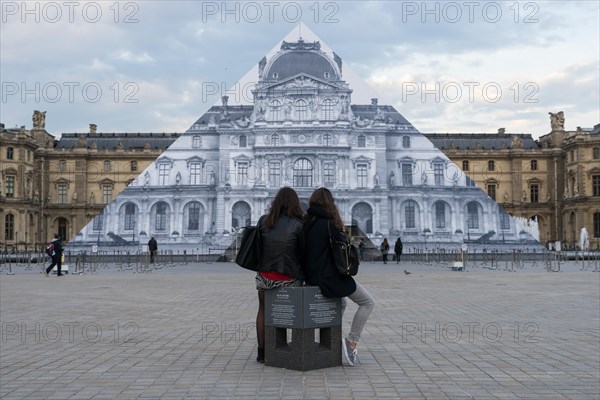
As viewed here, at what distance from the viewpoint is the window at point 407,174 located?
33.4 m

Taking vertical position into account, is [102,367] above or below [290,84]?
below

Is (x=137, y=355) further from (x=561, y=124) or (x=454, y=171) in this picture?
(x=561, y=124)

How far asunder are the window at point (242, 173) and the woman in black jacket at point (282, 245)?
27.1m

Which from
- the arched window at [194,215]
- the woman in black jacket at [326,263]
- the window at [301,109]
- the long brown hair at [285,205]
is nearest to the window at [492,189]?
the window at [301,109]

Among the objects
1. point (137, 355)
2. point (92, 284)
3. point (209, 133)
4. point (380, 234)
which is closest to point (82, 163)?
point (209, 133)

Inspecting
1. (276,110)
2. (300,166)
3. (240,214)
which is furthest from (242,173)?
(276,110)

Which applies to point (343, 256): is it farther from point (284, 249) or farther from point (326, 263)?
point (284, 249)

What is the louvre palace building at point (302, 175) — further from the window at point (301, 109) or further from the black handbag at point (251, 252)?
the black handbag at point (251, 252)

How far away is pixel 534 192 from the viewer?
219 feet

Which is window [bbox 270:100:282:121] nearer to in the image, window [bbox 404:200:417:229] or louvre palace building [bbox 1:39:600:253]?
louvre palace building [bbox 1:39:600:253]

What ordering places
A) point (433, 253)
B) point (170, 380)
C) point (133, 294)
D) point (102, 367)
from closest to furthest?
1. point (170, 380)
2. point (102, 367)
3. point (133, 294)
4. point (433, 253)

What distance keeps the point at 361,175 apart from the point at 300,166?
2.85 metres

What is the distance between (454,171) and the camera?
33.2 metres

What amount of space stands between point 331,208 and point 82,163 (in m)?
62.4
